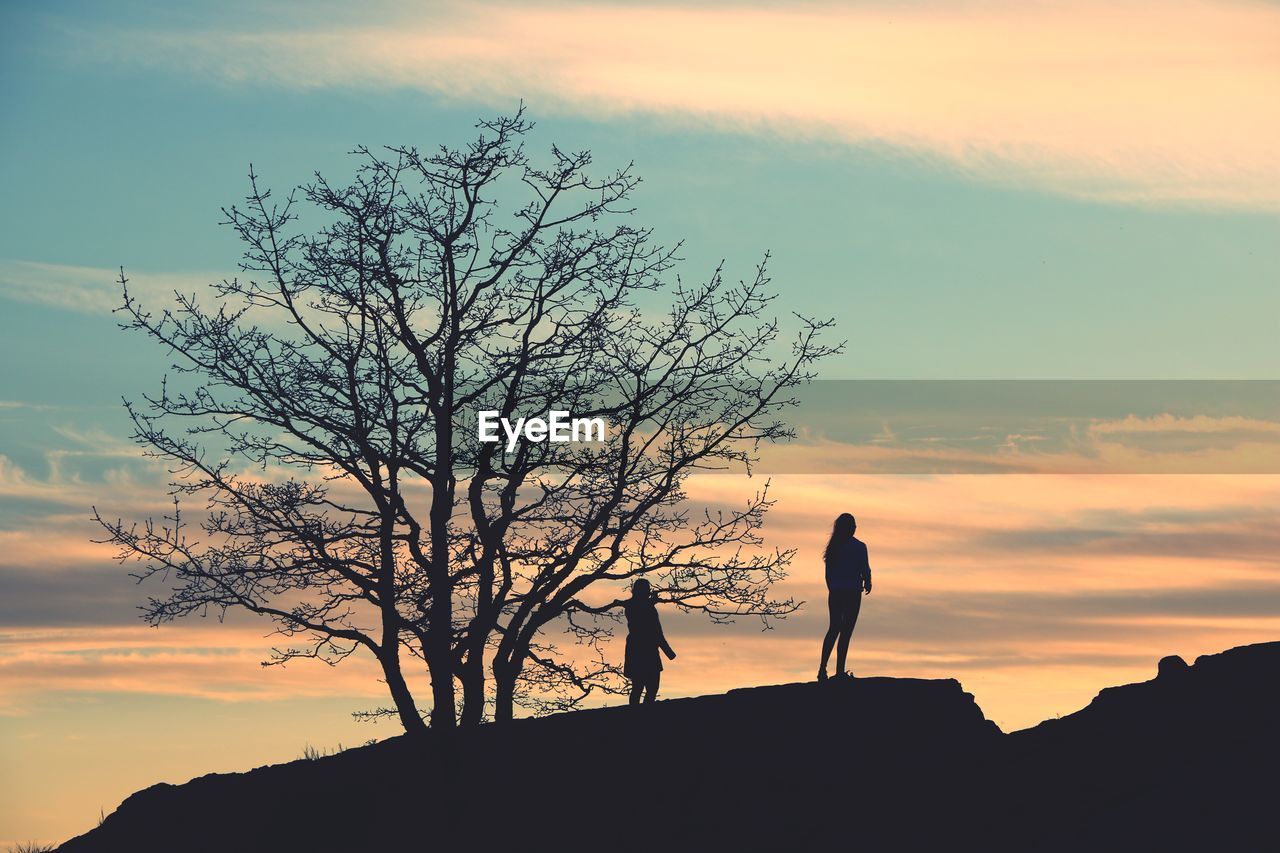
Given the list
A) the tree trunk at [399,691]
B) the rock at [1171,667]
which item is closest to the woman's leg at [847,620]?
the rock at [1171,667]

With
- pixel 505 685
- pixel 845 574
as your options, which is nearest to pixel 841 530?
pixel 845 574

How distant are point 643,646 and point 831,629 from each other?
309 cm

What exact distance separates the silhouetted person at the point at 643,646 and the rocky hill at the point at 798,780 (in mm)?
541

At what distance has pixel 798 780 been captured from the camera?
19.5 m

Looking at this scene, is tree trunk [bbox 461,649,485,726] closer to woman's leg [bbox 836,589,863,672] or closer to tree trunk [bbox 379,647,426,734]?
tree trunk [bbox 379,647,426,734]

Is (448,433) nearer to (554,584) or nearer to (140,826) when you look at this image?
(554,584)

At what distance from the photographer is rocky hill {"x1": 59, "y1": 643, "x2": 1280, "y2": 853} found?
18594 mm

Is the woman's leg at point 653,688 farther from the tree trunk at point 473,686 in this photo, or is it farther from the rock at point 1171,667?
the rock at point 1171,667

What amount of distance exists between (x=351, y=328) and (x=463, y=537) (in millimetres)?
4100

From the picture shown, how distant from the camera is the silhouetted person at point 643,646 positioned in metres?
22.0


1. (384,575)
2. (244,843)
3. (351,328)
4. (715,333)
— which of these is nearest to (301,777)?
(244,843)

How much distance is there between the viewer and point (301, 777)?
73.4ft

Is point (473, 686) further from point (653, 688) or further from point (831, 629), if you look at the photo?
point (831, 629)

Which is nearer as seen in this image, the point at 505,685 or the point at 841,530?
the point at 841,530
